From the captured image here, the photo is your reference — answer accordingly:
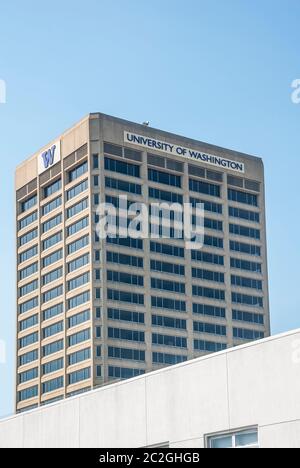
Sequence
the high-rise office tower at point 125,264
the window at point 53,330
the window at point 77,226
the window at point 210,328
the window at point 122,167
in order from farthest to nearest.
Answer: the window at point 210,328 < the window at point 53,330 < the window at point 122,167 < the window at point 77,226 < the high-rise office tower at point 125,264

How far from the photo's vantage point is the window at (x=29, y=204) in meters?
168

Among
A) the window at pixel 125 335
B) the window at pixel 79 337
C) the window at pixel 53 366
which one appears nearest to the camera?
the window at pixel 79 337

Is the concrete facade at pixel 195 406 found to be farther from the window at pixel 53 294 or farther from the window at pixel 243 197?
the window at pixel 243 197

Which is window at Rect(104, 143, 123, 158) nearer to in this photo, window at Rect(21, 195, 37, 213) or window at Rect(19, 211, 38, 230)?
window at Rect(19, 211, 38, 230)

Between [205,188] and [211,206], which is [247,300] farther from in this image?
[205,188]

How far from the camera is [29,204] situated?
169250mm

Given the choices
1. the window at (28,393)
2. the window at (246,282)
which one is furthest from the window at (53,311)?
the window at (246,282)

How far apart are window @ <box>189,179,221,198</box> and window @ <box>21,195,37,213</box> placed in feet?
85.5

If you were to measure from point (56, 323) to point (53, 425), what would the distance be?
114333 mm

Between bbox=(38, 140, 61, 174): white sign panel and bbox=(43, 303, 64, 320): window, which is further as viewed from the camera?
bbox=(38, 140, 61, 174): white sign panel

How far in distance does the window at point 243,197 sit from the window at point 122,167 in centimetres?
1851

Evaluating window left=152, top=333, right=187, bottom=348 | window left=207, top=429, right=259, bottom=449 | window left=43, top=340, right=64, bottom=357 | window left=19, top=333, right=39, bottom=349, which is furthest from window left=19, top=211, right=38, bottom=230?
window left=207, top=429, right=259, bottom=449

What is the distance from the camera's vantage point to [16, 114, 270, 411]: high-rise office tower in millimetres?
146125

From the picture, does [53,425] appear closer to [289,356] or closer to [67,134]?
[289,356]
